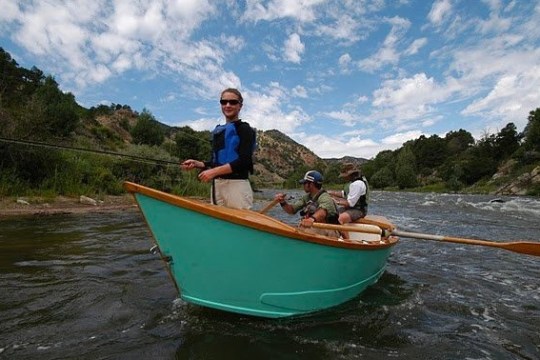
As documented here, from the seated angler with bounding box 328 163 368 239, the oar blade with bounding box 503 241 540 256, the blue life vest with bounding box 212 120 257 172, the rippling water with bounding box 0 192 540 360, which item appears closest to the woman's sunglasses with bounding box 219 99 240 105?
the blue life vest with bounding box 212 120 257 172

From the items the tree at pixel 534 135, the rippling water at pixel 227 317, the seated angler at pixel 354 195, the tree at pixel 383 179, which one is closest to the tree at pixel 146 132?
the rippling water at pixel 227 317

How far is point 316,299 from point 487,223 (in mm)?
13321

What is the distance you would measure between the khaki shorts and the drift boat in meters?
0.24

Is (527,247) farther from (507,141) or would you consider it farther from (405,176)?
(507,141)

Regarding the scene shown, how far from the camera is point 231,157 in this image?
4184mm

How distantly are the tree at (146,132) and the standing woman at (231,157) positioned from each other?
43.4 meters

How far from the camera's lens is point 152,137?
153ft

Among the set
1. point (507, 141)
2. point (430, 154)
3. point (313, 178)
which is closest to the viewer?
point (313, 178)

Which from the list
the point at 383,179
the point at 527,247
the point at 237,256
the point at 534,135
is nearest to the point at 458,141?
the point at 383,179

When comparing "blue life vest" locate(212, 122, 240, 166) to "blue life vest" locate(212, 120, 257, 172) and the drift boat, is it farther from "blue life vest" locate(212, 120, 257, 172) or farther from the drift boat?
the drift boat

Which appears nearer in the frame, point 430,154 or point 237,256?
point 237,256

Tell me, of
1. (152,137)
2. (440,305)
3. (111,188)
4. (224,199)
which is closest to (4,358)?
(224,199)

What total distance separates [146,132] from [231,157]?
1765 inches

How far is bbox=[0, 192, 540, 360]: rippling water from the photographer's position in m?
3.56
